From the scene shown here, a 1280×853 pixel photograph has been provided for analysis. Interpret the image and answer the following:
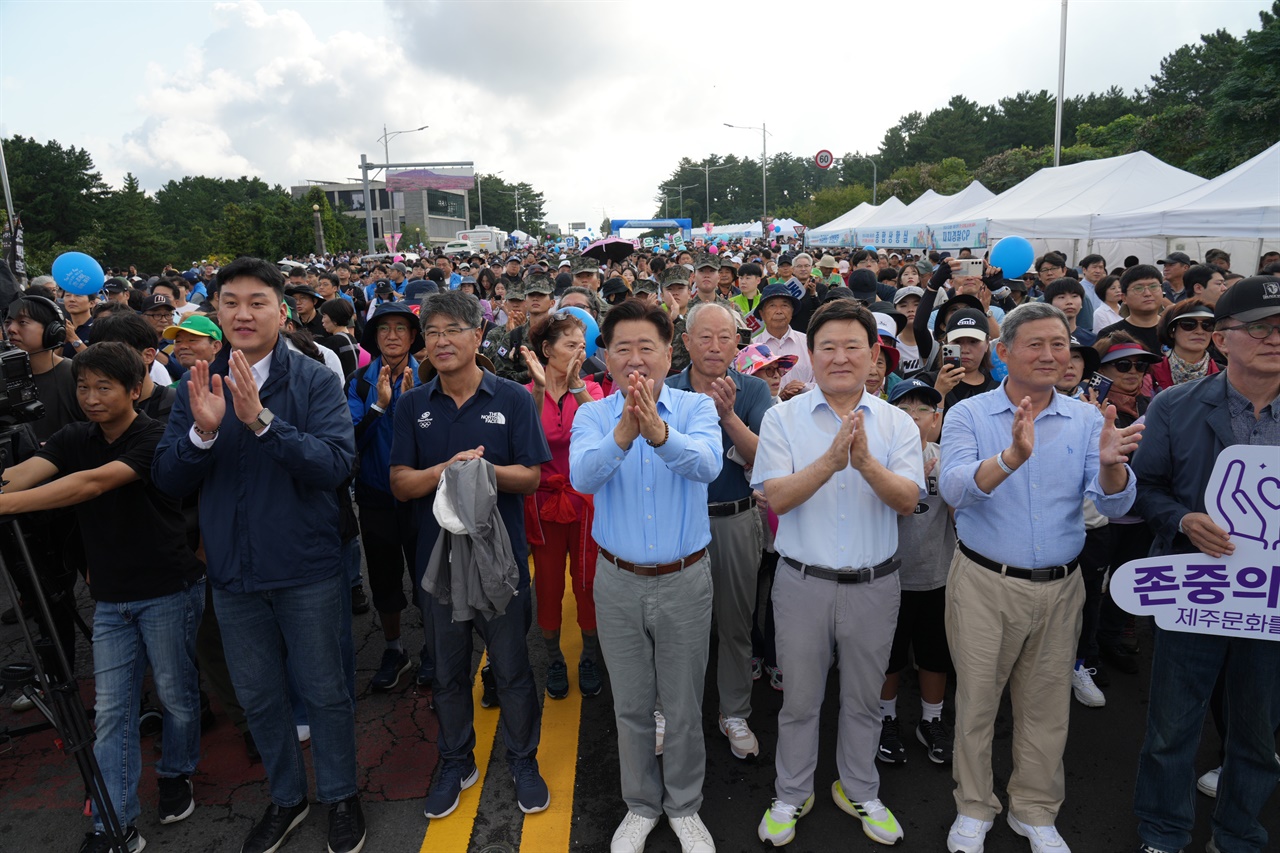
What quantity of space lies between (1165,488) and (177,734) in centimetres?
435

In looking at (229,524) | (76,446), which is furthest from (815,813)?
(76,446)

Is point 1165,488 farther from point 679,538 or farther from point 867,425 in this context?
point 679,538

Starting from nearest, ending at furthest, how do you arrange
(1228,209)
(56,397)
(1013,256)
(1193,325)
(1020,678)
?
1. (1020,678)
2. (56,397)
3. (1193,325)
4. (1013,256)
5. (1228,209)

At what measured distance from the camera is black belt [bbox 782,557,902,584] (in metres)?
2.84

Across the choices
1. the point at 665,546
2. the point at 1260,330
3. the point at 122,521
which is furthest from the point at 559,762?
the point at 1260,330

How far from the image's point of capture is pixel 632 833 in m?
2.92

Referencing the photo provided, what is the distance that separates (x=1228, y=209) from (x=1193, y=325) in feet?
31.0

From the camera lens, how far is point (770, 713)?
3902mm

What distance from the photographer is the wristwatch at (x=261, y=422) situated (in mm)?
2623

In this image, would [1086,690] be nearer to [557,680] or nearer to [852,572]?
[852,572]

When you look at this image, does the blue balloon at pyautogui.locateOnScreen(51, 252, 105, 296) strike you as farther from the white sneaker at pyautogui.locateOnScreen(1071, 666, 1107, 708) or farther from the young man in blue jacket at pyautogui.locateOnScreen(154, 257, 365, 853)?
the white sneaker at pyautogui.locateOnScreen(1071, 666, 1107, 708)

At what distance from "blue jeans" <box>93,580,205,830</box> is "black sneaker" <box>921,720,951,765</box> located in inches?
135

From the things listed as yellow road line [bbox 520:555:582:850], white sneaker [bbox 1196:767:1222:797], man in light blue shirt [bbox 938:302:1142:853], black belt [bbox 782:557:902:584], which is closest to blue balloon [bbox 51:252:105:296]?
yellow road line [bbox 520:555:582:850]

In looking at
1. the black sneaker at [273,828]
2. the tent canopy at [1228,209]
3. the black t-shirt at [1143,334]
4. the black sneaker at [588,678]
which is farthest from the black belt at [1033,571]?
the tent canopy at [1228,209]
